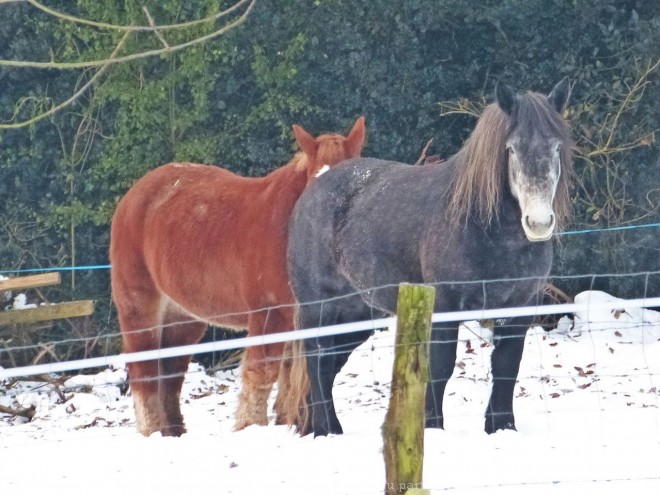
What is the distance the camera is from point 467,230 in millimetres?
5105

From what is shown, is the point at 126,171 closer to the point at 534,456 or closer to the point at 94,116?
the point at 94,116

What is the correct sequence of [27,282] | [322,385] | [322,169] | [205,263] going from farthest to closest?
[27,282] → [205,263] → [322,169] → [322,385]

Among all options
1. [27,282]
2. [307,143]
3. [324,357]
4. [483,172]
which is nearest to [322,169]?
[307,143]

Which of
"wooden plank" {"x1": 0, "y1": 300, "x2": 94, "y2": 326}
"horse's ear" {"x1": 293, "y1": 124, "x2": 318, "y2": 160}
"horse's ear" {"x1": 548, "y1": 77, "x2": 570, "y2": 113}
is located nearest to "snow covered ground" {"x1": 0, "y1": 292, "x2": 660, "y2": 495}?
"horse's ear" {"x1": 548, "y1": 77, "x2": 570, "y2": 113}

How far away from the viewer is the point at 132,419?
8188 mm

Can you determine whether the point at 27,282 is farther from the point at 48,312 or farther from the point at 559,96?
the point at 559,96

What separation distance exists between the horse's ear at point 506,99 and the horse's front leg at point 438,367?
100 cm

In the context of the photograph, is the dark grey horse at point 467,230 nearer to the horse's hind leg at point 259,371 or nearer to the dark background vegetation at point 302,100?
the horse's hind leg at point 259,371

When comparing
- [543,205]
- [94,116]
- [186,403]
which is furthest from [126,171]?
[543,205]

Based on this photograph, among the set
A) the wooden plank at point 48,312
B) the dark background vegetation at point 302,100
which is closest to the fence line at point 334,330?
the wooden plank at point 48,312

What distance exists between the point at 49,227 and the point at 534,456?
6924 millimetres

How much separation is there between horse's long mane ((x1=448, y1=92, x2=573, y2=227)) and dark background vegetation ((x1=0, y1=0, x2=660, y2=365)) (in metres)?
4.65

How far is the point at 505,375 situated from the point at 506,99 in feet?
4.16

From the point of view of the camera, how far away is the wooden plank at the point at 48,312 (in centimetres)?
933
